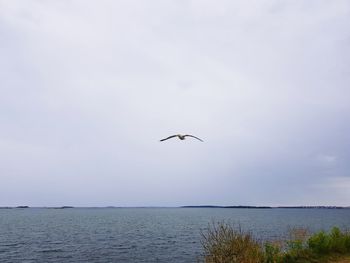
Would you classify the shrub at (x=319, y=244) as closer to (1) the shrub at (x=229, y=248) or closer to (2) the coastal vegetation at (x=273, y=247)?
(2) the coastal vegetation at (x=273, y=247)

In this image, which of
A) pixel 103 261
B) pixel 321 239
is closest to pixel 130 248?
pixel 103 261

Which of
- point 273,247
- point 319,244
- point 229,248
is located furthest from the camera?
point 319,244

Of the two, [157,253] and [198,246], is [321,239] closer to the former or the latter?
[157,253]

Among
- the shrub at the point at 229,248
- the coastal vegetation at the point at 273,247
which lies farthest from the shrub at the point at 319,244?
the shrub at the point at 229,248

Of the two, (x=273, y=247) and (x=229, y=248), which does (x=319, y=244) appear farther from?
(x=229, y=248)

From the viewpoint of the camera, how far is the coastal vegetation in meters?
16.1

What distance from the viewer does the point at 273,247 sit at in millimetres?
18984

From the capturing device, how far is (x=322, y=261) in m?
19.1

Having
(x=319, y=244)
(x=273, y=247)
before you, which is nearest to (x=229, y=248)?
(x=273, y=247)

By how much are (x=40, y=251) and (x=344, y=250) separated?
35511 mm

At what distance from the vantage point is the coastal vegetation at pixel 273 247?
16.1 m

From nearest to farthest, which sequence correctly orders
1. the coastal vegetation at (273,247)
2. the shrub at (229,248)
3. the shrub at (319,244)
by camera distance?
the shrub at (229,248), the coastal vegetation at (273,247), the shrub at (319,244)

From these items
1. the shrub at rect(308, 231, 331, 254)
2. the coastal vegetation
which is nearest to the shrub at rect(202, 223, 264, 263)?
the coastal vegetation

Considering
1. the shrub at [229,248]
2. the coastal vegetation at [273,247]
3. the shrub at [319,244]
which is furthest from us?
the shrub at [319,244]
